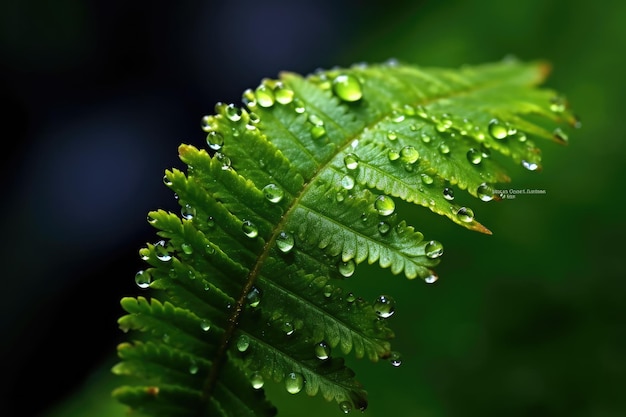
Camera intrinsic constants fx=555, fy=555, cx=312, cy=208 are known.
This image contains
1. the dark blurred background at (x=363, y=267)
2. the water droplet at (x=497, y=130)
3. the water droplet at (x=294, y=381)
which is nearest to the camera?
the water droplet at (x=294, y=381)

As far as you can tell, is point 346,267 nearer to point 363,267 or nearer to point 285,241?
point 285,241

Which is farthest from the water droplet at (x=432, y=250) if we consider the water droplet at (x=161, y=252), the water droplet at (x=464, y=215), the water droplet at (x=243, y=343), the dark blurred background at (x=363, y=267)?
the dark blurred background at (x=363, y=267)

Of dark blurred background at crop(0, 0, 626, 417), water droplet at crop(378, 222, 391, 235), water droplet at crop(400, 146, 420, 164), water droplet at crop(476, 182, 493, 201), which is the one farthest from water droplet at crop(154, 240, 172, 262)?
dark blurred background at crop(0, 0, 626, 417)

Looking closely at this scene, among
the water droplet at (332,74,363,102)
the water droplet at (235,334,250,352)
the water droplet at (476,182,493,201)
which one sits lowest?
the water droplet at (235,334,250,352)

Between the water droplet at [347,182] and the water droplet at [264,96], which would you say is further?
the water droplet at [264,96]

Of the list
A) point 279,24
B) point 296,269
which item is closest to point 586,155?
point 296,269

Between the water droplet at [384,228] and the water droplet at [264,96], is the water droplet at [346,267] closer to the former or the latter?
the water droplet at [384,228]

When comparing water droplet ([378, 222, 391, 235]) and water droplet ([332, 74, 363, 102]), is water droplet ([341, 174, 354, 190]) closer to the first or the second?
water droplet ([378, 222, 391, 235])
